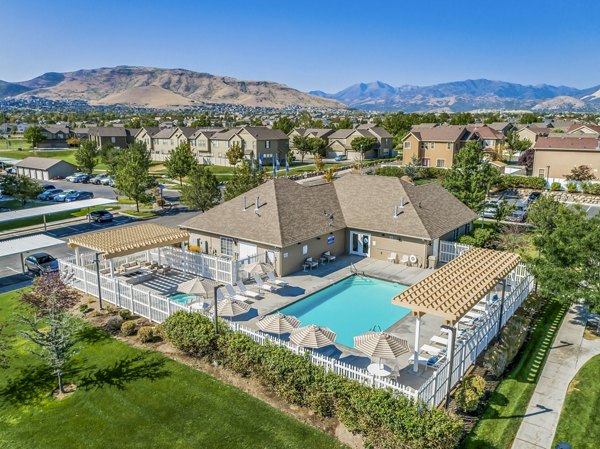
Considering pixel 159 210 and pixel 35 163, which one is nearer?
pixel 159 210

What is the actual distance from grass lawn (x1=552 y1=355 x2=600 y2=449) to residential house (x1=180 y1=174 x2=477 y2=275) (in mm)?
12919

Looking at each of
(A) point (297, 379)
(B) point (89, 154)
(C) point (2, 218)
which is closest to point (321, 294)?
(A) point (297, 379)

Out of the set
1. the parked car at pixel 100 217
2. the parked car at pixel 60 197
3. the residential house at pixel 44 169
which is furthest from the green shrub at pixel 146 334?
the residential house at pixel 44 169

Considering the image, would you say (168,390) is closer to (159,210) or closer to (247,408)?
(247,408)

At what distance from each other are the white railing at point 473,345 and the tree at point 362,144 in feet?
233

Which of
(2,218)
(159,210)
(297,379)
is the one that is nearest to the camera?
(297,379)

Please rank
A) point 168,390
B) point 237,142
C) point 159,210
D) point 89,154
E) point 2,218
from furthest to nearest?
1. point 237,142
2. point 89,154
3. point 159,210
4. point 2,218
5. point 168,390

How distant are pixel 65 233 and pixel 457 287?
3567cm

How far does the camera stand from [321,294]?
25.4 m

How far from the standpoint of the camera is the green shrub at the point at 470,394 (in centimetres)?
1450

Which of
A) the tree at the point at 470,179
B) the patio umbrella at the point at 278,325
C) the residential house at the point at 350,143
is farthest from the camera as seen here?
the residential house at the point at 350,143

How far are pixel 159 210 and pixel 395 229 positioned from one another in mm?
31288

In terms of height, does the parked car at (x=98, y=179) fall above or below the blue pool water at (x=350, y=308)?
above

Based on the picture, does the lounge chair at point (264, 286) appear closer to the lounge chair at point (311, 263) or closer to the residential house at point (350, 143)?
the lounge chair at point (311, 263)
